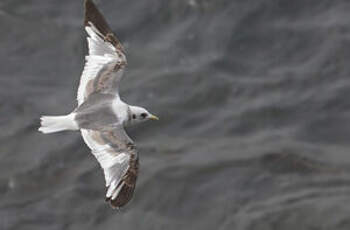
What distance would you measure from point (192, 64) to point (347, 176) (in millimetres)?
5564

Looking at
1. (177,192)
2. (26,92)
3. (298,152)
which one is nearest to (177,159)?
Answer: (177,192)

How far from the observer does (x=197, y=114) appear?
23422mm

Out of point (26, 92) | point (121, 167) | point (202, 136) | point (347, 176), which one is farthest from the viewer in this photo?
point (26, 92)

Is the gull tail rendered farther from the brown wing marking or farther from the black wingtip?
the black wingtip

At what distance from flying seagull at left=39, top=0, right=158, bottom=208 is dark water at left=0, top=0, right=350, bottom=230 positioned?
6348 mm

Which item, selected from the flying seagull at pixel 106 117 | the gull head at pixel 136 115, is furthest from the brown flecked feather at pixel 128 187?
the gull head at pixel 136 115

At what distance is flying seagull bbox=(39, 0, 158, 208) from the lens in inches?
547

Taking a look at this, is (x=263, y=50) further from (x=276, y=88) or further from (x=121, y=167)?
(x=121, y=167)

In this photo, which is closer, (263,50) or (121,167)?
(121,167)

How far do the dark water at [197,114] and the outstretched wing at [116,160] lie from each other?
6.57 metres

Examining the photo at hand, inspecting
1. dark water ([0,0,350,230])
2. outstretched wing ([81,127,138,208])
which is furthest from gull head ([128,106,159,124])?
dark water ([0,0,350,230])

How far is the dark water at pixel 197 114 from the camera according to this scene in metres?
21.1

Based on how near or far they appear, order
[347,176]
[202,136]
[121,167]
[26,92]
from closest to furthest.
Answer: [121,167] → [347,176] → [202,136] → [26,92]

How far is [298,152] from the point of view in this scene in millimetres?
21844
